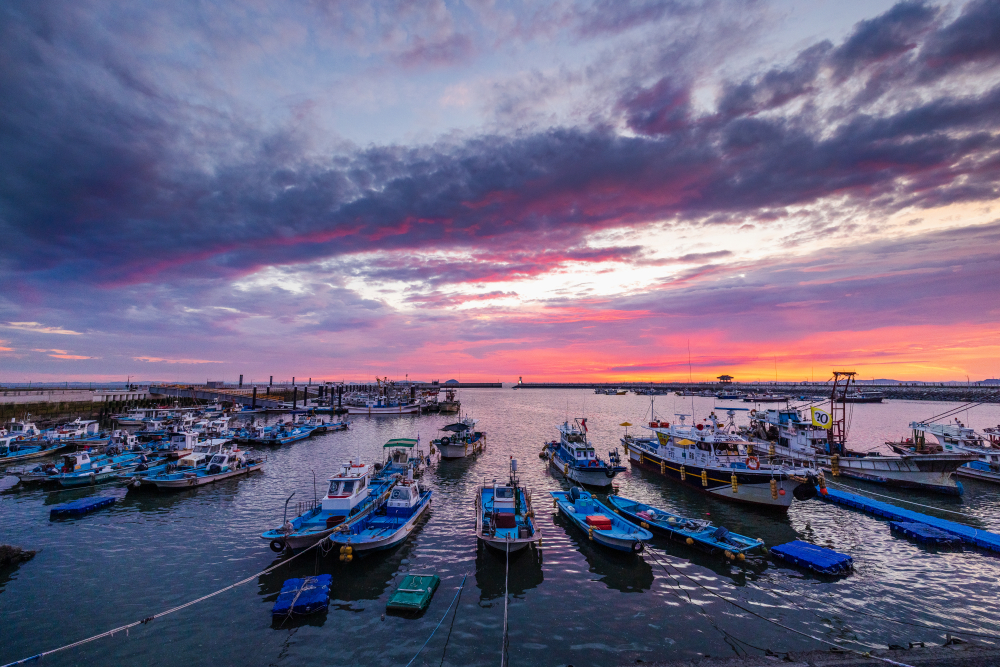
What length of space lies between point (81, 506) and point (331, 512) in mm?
20214

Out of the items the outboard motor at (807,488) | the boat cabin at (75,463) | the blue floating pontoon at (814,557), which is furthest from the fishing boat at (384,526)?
the boat cabin at (75,463)

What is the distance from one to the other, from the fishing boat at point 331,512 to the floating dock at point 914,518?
33007 mm

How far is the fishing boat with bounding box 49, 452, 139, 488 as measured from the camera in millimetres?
34594

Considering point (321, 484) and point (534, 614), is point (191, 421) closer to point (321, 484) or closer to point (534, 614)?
point (321, 484)

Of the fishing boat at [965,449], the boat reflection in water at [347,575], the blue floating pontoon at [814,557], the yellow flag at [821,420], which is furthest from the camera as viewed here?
the yellow flag at [821,420]

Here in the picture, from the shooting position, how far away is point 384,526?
78.3 ft

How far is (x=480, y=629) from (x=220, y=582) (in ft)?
42.0

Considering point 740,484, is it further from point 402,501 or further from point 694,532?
point 402,501

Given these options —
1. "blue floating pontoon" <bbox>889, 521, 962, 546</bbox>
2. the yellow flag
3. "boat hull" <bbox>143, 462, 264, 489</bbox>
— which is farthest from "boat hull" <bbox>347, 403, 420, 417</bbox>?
"blue floating pontoon" <bbox>889, 521, 962, 546</bbox>

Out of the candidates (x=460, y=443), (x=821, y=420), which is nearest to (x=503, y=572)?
(x=460, y=443)

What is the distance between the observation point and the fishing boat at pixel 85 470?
34594 mm

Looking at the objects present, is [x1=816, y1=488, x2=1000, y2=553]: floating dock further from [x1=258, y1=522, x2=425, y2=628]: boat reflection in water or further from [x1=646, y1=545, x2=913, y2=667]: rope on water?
[x1=258, y1=522, x2=425, y2=628]: boat reflection in water

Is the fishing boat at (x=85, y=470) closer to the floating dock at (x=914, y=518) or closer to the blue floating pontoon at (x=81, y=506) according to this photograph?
the blue floating pontoon at (x=81, y=506)

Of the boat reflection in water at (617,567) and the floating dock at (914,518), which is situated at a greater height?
the floating dock at (914,518)
